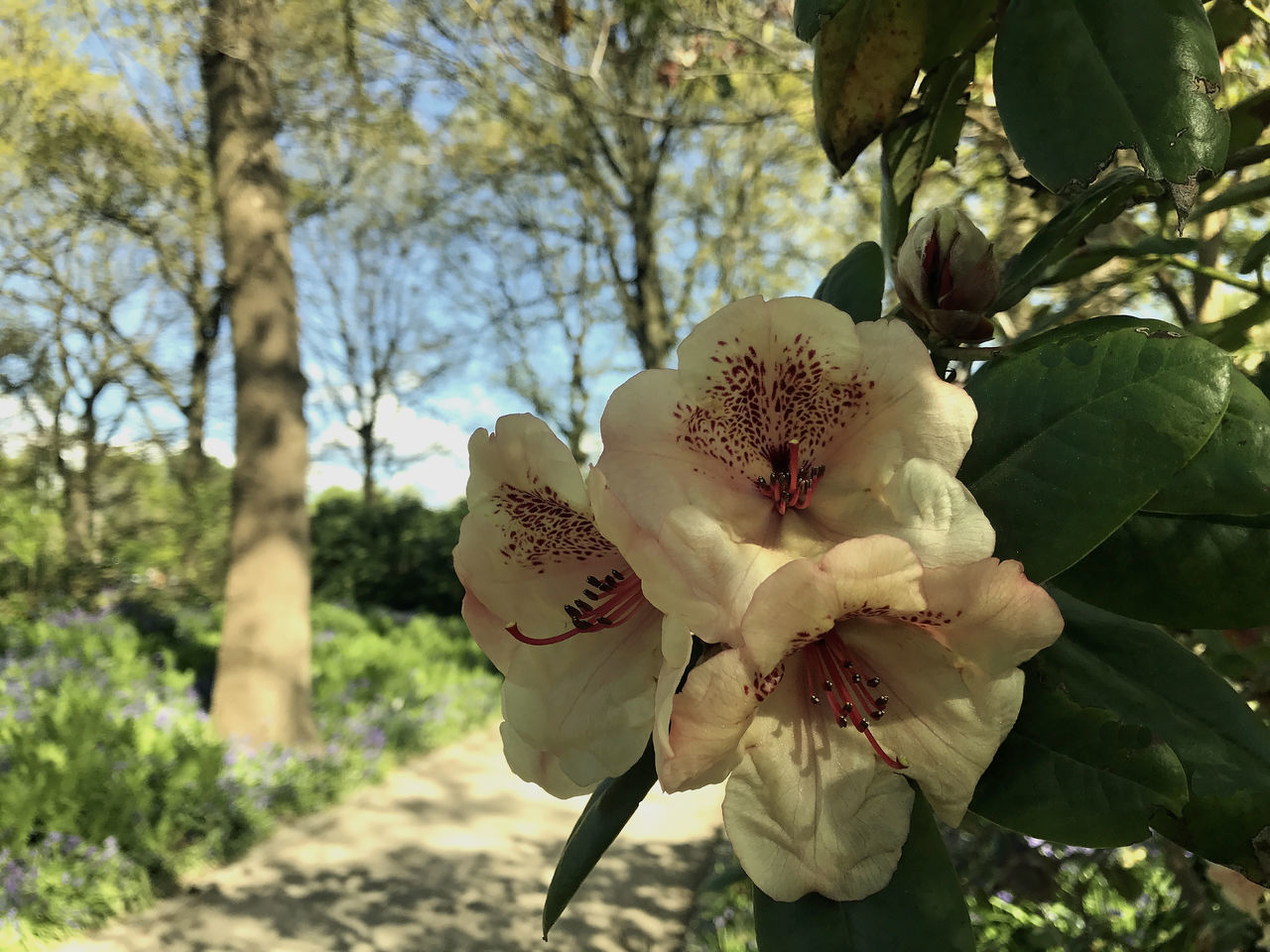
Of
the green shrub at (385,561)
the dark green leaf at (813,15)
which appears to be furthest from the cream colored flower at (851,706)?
the green shrub at (385,561)

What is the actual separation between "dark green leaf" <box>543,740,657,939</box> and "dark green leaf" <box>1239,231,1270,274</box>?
0.87 m

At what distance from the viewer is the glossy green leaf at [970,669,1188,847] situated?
451 millimetres

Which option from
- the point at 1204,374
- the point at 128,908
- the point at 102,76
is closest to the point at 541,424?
the point at 1204,374

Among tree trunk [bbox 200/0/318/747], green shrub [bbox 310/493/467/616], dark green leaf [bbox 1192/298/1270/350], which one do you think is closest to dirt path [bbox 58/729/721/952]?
tree trunk [bbox 200/0/318/747]

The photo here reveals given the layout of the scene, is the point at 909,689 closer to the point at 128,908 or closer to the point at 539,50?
the point at 128,908

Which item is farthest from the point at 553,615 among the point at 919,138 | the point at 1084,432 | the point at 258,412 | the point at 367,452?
the point at 367,452

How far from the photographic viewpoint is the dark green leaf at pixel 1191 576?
0.56 metres

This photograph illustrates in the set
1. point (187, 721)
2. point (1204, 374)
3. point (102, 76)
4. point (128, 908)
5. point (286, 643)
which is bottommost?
point (128, 908)

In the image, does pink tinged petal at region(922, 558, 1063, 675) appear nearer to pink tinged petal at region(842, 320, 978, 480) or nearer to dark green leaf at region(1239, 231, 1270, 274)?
pink tinged petal at region(842, 320, 978, 480)

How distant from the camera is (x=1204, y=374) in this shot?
473mm

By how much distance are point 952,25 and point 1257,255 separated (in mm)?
472

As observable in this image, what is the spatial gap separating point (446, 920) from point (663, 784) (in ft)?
12.4

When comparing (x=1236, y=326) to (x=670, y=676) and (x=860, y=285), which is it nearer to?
(x=860, y=285)

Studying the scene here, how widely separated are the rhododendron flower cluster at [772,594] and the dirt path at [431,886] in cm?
333
